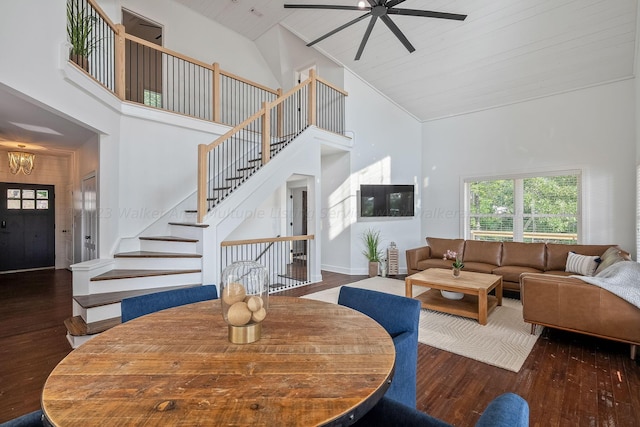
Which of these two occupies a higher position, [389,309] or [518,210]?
[518,210]

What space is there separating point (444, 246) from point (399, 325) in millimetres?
4643

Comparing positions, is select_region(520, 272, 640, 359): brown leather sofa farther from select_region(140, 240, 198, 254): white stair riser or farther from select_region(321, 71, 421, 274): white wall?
select_region(140, 240, 198, 254): white stair riser

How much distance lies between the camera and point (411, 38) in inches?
197

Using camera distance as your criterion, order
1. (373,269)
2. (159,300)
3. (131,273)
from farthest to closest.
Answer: (373,269)
(131,273)
(159,300)

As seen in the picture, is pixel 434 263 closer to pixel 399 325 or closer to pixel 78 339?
Result: pixel 399 325

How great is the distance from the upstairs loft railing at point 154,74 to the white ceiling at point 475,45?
1.40 meters

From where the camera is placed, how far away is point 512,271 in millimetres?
4570

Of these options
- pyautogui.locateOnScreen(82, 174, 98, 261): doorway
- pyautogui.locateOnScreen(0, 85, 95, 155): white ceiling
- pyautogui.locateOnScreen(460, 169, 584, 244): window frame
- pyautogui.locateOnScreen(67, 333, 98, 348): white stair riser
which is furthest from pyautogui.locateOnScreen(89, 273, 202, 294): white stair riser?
pyautogui.locateOnScreen(460, 169, 584, 244): window frame

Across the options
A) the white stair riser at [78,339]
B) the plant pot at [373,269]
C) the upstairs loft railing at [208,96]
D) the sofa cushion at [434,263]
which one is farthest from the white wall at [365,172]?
the white stair riser at [78,339]

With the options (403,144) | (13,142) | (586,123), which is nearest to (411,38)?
(403,144)

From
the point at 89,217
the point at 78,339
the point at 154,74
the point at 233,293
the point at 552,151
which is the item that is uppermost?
the point at 154,74

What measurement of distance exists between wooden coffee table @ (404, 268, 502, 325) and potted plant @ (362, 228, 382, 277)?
69.7 inches

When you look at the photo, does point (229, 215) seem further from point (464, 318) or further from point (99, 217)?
point (464, 318)

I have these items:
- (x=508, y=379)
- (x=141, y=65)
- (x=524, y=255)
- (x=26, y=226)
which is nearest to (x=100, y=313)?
(x=508, y=379)
